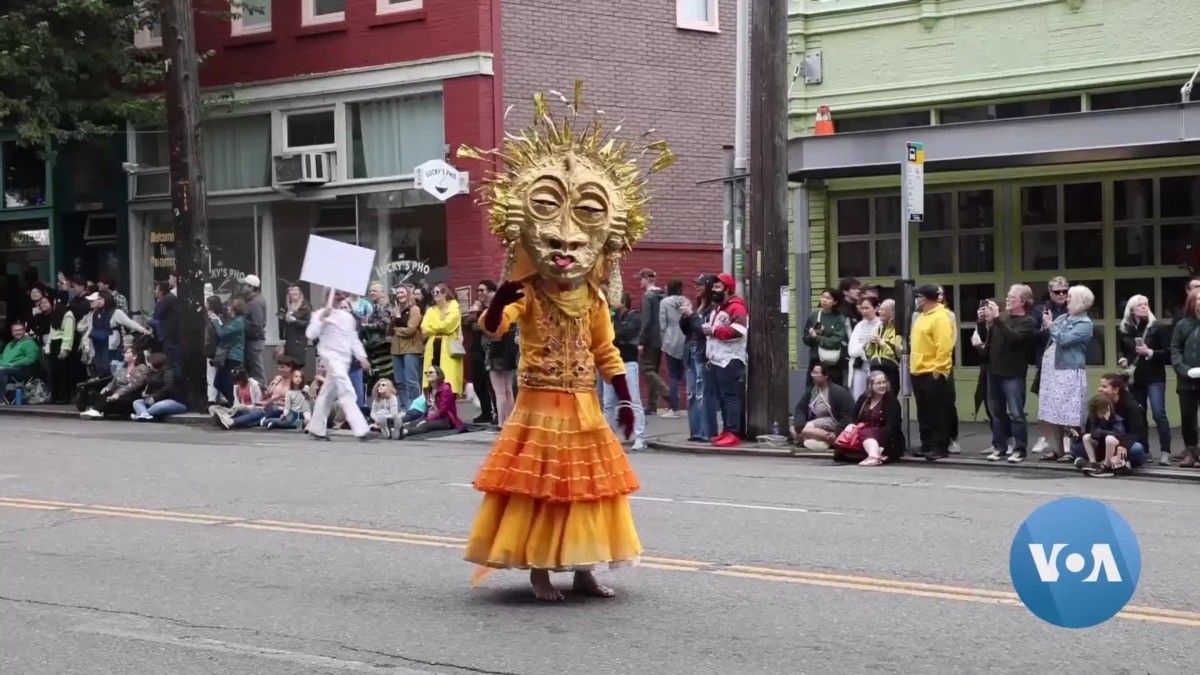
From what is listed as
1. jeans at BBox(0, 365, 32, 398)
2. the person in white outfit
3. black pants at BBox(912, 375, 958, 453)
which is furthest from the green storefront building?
jeans at BBox(0, 365, 32, 398)

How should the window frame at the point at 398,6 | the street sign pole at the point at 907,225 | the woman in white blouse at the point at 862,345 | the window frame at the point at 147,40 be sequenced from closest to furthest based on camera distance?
the street sign pole at the point at 907,225
the woman in white blouse at the point at 862,345
the window frame at the point at 398,6
the window frame at the point at 147,40

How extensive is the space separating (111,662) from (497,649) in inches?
67.2

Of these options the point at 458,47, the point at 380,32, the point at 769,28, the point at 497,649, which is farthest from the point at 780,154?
the point at 497,649

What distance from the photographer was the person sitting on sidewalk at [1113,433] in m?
15.0

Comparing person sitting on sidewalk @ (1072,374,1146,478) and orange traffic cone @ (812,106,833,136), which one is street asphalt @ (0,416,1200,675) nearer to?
person sitting on sidewalk @ (1072,374,1146,478)

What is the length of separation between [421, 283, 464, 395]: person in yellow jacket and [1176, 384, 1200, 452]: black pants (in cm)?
868

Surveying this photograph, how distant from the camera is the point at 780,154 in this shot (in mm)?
18000

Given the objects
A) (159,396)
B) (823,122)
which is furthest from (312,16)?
(823,122)

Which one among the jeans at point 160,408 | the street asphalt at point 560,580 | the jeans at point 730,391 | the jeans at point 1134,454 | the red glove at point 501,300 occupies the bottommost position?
the street asphalt at point 560,580

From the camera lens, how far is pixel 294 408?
824 inches

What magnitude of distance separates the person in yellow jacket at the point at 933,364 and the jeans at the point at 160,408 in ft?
36.7

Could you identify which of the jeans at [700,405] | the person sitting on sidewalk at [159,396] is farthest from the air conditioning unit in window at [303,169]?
the jeans at [700,405]

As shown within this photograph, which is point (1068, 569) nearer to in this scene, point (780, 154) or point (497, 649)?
point (497, 649)

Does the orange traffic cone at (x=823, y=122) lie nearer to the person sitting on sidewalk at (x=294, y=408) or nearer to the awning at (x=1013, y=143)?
the awning at (x=1013, y=143)
